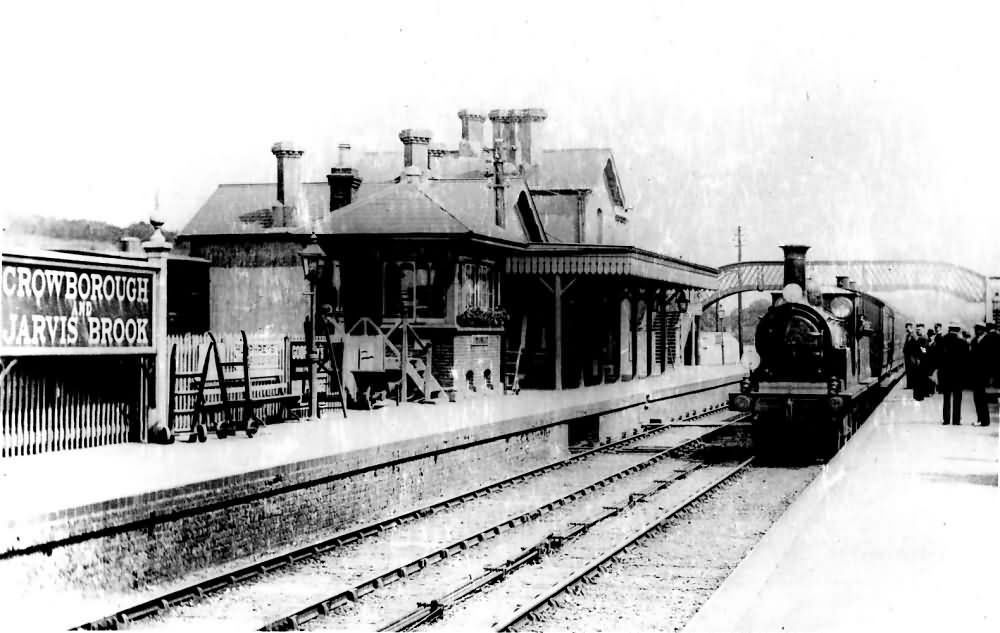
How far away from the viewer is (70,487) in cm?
873

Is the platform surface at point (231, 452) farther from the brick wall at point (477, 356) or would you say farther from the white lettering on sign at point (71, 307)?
the white lettering on sign at point (71, 307)

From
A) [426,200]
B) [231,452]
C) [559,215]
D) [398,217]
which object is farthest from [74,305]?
[559,215]

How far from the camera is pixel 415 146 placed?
26.7 meters

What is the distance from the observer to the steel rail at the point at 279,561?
295 inches

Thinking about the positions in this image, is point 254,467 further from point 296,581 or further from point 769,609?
point 769,609

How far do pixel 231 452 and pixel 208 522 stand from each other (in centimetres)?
254

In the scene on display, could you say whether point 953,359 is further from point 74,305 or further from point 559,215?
point 559,215

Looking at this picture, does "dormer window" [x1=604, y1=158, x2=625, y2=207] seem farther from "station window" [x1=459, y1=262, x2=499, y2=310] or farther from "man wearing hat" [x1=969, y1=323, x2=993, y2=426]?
"man wearing hat" [x1=969, y1=323, x2=993, y2=426]

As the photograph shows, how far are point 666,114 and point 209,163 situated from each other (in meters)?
14.5

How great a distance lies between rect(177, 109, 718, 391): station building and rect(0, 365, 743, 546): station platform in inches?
76.6

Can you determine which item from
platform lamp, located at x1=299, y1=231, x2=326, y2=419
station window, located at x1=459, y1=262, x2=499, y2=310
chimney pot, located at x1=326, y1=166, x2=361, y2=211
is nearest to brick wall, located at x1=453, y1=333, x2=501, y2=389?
station window, located at x1=459, y1=262, x2=499, y2=310

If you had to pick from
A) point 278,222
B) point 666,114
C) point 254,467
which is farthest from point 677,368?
point 254,467

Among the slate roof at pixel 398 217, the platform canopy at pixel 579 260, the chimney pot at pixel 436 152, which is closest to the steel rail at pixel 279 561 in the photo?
the slate roof at pixel 398 217

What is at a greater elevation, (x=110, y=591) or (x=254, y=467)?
(x=254, y=467)
